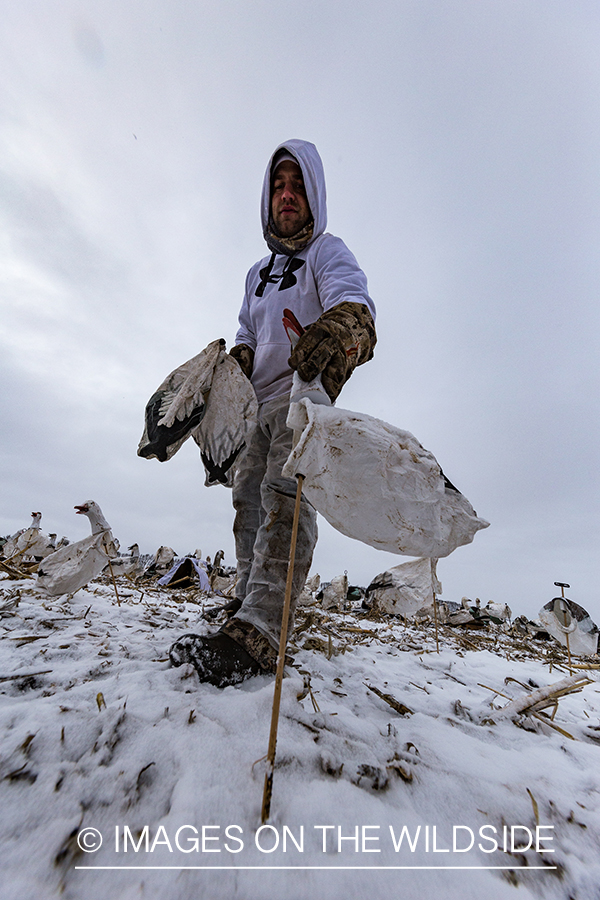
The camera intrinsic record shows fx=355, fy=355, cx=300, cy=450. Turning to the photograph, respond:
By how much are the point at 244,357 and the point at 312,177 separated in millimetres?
1291

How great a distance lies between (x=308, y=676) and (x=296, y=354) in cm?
155

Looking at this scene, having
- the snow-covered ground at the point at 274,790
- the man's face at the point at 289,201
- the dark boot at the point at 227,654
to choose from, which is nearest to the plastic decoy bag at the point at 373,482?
the snow-covered ground at the point at 274,790

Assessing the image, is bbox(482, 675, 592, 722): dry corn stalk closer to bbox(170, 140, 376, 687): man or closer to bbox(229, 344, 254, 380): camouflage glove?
bbox(170, 140, 376, 687): man

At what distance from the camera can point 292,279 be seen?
2.40 metres

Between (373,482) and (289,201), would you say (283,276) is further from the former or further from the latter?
(373,482)

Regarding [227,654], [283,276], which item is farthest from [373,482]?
[283,276]

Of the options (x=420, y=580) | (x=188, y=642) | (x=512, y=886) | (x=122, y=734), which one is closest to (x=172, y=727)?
(x=122, y=734)

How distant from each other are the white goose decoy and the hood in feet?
9.12

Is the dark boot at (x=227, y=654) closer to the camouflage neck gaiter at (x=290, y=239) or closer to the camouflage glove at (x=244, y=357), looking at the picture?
the camouflage glove at (x=244, y=357)

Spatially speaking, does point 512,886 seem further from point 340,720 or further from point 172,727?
point 172,727

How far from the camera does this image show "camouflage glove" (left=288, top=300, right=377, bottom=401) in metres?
1.60

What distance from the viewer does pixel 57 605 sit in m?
2.74

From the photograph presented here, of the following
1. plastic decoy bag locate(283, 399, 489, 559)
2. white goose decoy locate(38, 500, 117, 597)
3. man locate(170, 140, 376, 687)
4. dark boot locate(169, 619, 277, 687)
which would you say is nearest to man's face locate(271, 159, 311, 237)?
man locate(170, 140, 376, 687)

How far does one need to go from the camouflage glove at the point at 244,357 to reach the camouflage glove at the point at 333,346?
888mm
